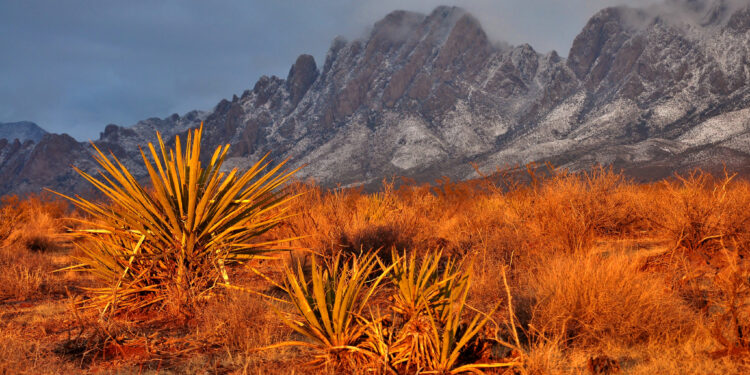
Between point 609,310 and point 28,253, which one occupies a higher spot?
point 28,253

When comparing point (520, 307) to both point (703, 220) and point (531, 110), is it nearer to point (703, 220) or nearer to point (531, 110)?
point (703, 220)

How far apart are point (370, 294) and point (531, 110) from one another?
148 metres

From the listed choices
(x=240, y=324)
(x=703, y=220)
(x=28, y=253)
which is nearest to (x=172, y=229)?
(x=240, y=324)

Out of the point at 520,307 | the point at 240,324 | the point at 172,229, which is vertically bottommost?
the point at 520,307

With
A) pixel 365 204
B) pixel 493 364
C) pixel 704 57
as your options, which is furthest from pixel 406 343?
pixel 704 57

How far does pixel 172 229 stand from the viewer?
16.0 ft

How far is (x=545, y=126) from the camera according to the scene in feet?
355

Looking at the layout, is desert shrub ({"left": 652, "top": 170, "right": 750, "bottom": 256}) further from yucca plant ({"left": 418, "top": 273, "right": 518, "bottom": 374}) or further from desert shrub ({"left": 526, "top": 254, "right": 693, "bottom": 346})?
yucca plant ({"left": 418, "top": 273, "right": 518, "bottom": 374})

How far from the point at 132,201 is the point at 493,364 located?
13.2 ft

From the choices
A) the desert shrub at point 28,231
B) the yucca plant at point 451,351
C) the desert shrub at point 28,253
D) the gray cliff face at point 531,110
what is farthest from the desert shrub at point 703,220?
the gray cliff face at point 531,110

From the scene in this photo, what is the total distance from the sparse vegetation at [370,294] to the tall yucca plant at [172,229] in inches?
0.9

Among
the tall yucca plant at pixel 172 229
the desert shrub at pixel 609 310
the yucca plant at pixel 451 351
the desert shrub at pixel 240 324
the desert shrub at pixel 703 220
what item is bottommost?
the desert shrub at pixel 703 220

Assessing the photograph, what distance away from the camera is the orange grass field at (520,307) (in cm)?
332

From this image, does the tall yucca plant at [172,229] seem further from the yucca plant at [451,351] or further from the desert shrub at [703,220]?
the desert shrub at [703,220]
